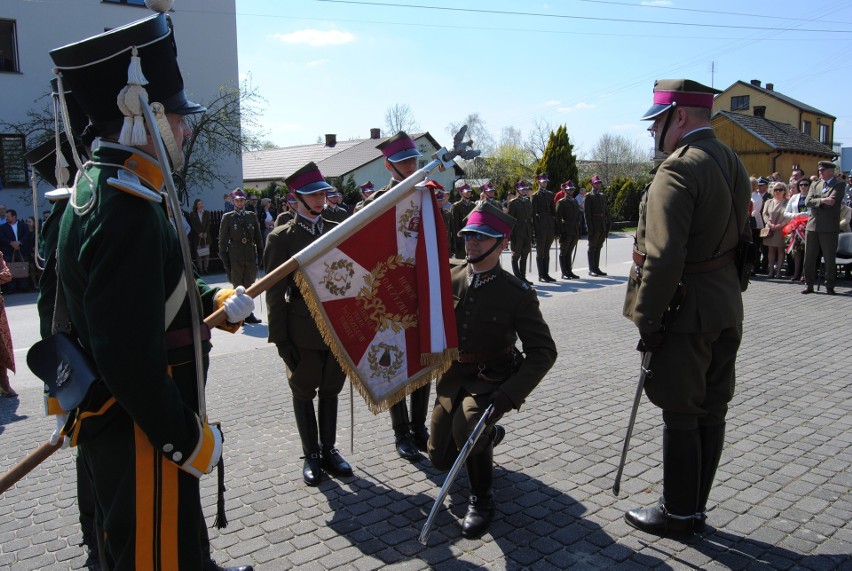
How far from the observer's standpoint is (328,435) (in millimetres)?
4742

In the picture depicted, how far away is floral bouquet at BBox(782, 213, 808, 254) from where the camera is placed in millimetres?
13500

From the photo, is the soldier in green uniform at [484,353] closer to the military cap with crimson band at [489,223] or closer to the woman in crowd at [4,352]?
the military cap with crimson band at [489,223]

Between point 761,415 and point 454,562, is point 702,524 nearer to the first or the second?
point 454,562

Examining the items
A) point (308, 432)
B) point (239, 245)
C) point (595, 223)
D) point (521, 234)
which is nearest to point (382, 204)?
point (308, 432)

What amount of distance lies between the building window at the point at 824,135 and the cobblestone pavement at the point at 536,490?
194 feet

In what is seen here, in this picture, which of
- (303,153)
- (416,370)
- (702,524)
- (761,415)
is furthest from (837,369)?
(303,153)

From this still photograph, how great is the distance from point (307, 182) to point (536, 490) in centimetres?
267

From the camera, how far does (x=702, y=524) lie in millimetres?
3740

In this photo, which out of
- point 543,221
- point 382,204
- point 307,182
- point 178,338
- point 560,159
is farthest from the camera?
point 560,159

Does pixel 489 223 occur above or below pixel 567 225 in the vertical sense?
above

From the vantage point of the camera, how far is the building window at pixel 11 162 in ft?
75.7

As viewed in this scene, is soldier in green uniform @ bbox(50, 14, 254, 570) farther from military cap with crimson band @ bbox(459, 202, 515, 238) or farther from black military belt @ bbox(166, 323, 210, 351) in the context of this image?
military cap with crimson band @ bbox(459, 202, 515, 238)

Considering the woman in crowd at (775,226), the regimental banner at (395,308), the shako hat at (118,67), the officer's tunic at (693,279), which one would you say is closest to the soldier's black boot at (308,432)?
the regimental banner at (395,308)

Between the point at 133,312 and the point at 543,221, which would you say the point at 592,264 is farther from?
the point at 133,312
